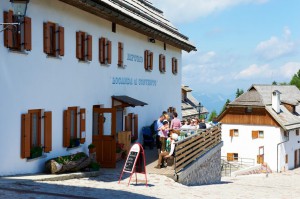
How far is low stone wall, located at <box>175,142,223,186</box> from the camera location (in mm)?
16859

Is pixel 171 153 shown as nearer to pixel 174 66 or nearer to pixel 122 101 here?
pixel 122 101

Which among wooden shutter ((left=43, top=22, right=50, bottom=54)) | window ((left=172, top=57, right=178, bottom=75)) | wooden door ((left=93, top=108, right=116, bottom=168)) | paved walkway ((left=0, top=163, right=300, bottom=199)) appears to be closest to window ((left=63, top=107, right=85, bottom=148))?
wooden door ((left=93, top=108, right=116, bottom=168))

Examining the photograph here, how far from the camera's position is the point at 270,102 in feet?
176

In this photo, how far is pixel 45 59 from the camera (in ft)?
49.8

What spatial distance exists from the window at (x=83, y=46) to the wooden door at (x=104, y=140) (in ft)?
6.80

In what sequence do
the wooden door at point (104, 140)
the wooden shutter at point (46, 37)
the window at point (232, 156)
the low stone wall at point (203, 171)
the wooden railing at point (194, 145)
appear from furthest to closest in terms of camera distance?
the window at point (232, 156), the wooden door at point (104, 140), the low stone wall at point (203, 171), the wooden railing at point (194, 145), the wooden shutter at point (46, 37)

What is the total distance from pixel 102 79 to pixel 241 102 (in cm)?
3627

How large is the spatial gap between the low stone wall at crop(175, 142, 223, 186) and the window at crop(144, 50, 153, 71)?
543 centimetres

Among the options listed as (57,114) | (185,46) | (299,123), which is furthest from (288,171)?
(57,114)

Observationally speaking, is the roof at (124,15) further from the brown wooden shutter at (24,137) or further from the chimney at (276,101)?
the chimney at (276,101)

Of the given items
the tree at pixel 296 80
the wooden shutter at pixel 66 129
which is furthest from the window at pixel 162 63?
the tree at pixel 296 80

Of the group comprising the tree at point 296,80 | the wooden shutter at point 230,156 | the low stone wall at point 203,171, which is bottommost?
the wooden shutter at point 230,156

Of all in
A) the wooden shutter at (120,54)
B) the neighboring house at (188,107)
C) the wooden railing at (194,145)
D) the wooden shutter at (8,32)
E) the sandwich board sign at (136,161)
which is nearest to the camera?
the wooden shutter at (8,32)

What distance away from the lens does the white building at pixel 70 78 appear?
44.5ft
